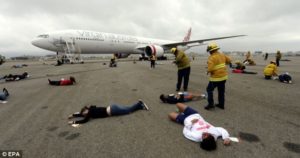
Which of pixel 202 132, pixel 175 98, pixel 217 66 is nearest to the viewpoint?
pixel 202 132

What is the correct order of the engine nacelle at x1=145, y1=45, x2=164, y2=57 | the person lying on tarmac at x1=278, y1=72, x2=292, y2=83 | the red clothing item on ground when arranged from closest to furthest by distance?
the person lying on tarmac at x1=278, y1=72, x2=292, y2=83
the red clothing item on ground
the engine nacelle at x1=145, y1=45, x2=164, y2=57

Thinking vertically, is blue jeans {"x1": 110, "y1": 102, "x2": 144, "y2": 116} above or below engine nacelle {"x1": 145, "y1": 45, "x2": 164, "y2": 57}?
below

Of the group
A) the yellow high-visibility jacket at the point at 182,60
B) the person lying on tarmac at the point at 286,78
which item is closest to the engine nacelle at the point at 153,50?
the person lying on tarmac at the point at 286,78

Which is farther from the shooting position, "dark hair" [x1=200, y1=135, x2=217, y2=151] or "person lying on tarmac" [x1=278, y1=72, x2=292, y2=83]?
"person lying on tarmac" [x1=278, y1=72, x2=292, y2=83]

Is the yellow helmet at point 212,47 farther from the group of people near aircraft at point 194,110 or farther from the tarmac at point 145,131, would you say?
the tarmac at point 145,131

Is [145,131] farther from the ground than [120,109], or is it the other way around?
[120,109]

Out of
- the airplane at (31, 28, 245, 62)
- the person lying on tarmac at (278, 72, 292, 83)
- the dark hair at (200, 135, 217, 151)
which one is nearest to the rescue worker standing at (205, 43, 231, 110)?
the dark hair at (200, 135, 217, 151)

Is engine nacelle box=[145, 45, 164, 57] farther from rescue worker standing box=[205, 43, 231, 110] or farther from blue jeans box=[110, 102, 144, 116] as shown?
blue jeans box=[110, 102, 144, 116]

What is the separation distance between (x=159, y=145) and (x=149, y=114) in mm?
1347

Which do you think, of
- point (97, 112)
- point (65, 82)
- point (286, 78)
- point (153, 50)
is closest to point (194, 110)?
point (97, 112)

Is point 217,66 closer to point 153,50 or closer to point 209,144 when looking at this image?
point 209,144

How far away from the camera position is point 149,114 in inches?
147

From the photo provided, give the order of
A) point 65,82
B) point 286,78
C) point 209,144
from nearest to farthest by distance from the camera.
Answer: point 209,144 < point 286,78 < point 65,82

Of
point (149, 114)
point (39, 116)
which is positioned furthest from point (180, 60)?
point (39, 116)
